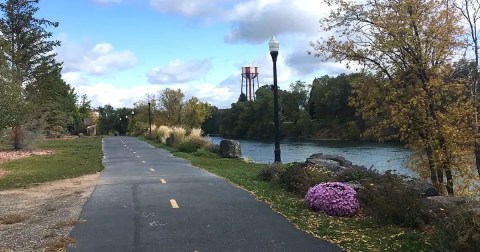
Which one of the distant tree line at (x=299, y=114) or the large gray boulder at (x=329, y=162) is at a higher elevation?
the distant tree line at (x=299, y=114)

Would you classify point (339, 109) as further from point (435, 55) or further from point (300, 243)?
point (300, 243)

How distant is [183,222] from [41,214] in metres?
3.19

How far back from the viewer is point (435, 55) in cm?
1199

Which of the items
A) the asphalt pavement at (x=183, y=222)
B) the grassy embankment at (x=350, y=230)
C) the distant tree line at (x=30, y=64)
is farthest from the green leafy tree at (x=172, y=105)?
the grassy embankment at (x=350, y=230)

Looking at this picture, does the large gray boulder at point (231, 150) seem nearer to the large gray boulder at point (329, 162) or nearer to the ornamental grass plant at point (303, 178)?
the large gray boulder at point (329, 162)

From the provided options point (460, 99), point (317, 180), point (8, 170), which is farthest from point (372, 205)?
point (8, 170)

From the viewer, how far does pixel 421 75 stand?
1212 cm

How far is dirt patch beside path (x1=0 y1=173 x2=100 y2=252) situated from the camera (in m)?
7.20

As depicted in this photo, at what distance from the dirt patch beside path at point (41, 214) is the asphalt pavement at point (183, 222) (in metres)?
0.29

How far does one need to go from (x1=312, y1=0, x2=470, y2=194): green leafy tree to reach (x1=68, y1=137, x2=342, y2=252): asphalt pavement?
4663mm

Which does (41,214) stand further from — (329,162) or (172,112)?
(172,112)

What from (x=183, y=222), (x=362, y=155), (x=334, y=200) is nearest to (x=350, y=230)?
(x=334, y=200)

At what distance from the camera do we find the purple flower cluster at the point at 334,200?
350 inches

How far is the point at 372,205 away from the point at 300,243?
7.33ft
